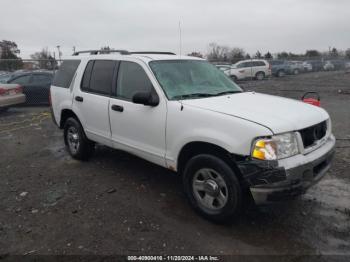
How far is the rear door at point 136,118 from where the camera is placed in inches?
159

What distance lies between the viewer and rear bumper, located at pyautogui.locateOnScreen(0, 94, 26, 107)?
11.0m

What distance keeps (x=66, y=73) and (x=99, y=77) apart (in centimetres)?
110

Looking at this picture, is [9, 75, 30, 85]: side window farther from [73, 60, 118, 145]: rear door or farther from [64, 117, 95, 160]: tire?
[73, 60, 118, 145]: rear door

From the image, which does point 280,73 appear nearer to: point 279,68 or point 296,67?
point 279,68

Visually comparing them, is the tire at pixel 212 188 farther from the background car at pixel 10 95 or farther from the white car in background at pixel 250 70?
the white car in background at pixel 250 70

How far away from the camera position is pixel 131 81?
4.53 m

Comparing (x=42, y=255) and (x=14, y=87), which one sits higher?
(x=14, y=87)

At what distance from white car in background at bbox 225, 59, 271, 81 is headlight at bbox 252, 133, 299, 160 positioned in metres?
20.8

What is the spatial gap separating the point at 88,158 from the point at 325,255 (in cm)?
421

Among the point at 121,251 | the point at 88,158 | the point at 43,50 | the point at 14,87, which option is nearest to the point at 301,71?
the point at 14,87

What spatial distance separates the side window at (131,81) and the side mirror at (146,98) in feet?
0.68

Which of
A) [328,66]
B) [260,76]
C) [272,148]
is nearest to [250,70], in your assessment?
[260,76]

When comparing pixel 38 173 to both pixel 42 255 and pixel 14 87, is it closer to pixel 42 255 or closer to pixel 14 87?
pixel 42 255

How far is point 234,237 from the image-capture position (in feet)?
11.1
